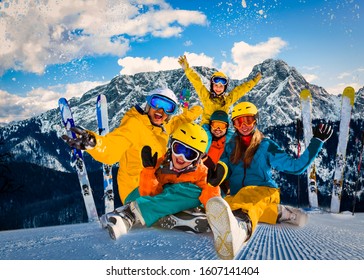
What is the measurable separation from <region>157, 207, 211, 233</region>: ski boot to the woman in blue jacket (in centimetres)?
28

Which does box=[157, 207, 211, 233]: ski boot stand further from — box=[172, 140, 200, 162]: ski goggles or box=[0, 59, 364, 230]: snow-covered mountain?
box=[0, 59, 364, 230]: snow-covered mountain

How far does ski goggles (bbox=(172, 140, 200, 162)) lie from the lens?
193 centimetres

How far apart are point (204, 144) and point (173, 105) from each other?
0.46 meters

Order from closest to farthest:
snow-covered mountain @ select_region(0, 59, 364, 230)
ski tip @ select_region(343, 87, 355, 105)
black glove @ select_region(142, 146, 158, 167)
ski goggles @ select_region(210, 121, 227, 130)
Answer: black glove @ select_region(142, 146, 158, 167) → ski goggles @ select_region(210, 121, 227, 130) → ski tip @ select_region(343, 87, 355, 105) → snow-covered mountain @ select_region(0, 59, 364, 230)

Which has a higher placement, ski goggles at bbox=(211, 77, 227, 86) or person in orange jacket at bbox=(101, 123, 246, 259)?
ski goggles at bbox=(211, 77, 227, 86)

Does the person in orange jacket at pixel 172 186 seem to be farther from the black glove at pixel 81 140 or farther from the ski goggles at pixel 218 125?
the ski goggles at pixel 218 125

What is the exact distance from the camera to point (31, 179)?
36.1 m

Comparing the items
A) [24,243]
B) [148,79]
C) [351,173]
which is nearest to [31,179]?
[351,173]

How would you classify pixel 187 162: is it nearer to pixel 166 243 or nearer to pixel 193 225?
pixel 193 225

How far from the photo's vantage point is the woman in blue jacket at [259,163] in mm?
2119

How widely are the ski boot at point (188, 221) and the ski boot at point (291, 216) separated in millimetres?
620

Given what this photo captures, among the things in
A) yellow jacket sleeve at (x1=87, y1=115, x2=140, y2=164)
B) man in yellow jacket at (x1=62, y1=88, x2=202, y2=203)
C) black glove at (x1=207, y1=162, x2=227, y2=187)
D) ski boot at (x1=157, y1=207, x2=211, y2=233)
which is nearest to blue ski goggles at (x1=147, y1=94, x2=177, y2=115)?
man in yellow jacket at (x1=62, y1=88, x2=202, y2=203)

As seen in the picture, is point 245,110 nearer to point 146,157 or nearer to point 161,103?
point 161,103

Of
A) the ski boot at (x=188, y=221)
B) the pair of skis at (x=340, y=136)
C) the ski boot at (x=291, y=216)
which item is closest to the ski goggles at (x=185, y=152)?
the ski boot at (x=188, y=221)
